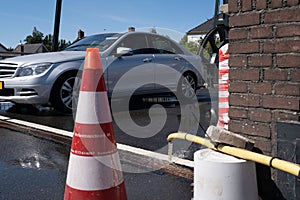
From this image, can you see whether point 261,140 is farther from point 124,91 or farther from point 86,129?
point 124,91

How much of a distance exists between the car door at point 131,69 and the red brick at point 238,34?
4.50m

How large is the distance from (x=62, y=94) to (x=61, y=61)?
600mm

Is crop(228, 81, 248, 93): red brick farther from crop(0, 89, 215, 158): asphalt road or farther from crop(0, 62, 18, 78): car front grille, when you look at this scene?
crop(0, 62, 18, 78): car front grille

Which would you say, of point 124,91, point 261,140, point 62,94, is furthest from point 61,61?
point 261,140

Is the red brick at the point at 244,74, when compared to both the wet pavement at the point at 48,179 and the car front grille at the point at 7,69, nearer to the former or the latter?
the wet pavement at the point at 48,179

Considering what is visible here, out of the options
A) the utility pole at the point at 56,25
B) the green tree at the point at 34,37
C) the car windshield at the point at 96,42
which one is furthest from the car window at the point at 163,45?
the green tree at the point at 34,37

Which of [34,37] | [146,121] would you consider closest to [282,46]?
[146,121]

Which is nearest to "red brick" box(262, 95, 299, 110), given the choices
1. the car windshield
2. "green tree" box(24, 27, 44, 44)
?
the car windshield

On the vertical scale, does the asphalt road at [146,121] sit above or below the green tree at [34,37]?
below

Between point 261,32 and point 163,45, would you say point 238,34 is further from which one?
point 163,45

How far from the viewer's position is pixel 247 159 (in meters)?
2.08

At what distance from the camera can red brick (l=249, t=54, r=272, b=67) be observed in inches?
89.0

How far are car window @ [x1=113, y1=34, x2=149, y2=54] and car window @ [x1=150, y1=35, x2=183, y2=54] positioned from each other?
0.70 feet

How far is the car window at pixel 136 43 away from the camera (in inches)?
289
